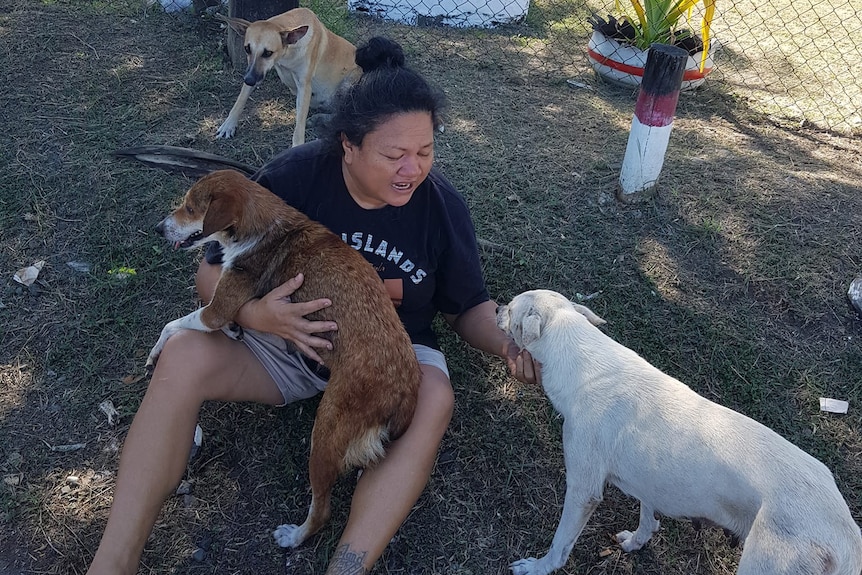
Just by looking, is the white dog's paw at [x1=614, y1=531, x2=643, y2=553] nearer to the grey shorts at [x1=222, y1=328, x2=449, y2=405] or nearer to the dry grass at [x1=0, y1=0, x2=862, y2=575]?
the dry grass at [x1=0, y1=0, x2=862, y2=575]

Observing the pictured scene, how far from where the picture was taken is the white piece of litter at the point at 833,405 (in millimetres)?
3145

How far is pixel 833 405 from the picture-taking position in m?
3.16

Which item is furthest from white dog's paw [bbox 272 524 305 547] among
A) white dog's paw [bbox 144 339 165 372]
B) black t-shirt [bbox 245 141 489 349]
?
black t-shirt [bbox 245 141 489 349]

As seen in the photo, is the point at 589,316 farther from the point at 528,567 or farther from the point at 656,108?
the point at 656,108

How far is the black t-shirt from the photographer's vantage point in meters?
2.64

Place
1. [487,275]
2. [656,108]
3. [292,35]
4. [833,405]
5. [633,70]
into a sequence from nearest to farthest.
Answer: [833,405] → [487,275] → [656,108] → [292,35] → [633,70]

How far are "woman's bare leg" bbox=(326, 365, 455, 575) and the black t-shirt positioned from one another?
47 centimetres

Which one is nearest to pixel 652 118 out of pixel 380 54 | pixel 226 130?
pixel 380 54

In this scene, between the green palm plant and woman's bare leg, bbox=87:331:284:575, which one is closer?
woman's bare leg, bbox=87:331:284:575

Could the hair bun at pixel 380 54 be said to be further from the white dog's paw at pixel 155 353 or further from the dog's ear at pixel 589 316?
the white dog's paw at pixel 155 353

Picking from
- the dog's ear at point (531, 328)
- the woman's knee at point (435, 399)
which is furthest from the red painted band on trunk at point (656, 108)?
the woman's knee at point (435, 399)

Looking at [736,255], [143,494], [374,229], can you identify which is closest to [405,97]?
[374,229]

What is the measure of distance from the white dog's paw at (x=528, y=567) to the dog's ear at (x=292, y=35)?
3.79 meters

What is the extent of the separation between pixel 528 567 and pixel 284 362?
124 centimetres
